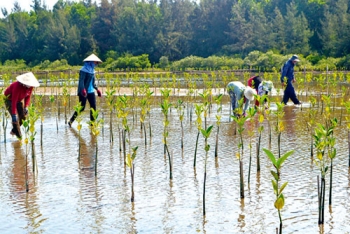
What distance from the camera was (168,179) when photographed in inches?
323

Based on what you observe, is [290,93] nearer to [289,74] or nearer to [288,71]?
[289,74]

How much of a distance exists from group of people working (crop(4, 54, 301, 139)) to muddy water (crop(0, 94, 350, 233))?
930mm

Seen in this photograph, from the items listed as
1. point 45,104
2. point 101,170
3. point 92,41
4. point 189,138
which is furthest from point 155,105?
point 92,41

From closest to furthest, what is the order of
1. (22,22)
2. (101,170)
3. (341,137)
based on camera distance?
(101,170) → (341,137) → (22,22)

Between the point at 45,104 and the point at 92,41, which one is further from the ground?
the point at 92,41

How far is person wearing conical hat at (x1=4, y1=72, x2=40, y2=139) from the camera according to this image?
435 inches

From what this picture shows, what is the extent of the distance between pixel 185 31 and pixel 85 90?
5664 centimetres

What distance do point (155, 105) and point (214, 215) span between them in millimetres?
12417

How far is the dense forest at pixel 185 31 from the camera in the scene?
5338 cm

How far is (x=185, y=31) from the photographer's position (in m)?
68.8

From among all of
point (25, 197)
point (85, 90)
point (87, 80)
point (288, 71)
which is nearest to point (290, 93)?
point (288, 71)

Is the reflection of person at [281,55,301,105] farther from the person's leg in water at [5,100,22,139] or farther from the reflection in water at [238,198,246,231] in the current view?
the reflection in water at [238,198,246,231]

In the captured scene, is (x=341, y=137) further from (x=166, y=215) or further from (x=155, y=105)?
(x=155, y=105)

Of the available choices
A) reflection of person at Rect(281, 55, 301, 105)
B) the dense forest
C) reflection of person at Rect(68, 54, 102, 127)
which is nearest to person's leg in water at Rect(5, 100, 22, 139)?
reflection of person at Rect(68, 54, 102, 127)
